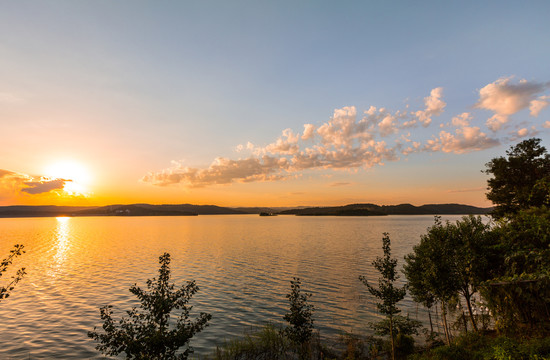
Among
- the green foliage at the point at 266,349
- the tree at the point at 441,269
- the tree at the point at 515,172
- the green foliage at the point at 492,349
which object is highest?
the tree at the point at 515,172

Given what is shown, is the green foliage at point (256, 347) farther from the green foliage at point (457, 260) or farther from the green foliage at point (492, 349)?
the green foliage at point (457, 260)

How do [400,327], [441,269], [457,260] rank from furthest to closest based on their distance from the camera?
[400,327], [457,260], [441,269]

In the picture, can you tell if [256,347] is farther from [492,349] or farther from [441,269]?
[441,269]

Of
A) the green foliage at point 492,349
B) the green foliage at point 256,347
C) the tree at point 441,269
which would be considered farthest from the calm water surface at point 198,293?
the green foliage at point 492,349

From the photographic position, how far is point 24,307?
38250 mm

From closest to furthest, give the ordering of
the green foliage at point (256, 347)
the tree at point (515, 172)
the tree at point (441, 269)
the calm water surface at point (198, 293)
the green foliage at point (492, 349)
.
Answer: the green foliage at point (492, 349) → the green foliage at point (256, 347) → the tree at point (441, 269) → the calm water surface at point (198, 293) → the tree at point (515, 172)

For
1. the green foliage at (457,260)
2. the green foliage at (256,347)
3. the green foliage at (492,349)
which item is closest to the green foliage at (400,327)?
the green foliage at (457,260)

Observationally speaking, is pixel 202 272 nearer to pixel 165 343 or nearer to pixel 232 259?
pixel 232 259

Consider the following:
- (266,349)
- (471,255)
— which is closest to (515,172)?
(471,255)

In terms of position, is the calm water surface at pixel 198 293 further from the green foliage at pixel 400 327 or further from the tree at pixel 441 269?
the tree at pixel 441 269

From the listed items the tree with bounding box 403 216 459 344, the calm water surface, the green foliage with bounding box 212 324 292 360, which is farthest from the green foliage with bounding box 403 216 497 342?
the green foliage with bounding box 212 324 292 360

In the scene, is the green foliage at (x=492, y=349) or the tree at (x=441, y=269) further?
the tree at (x=441, y=269)

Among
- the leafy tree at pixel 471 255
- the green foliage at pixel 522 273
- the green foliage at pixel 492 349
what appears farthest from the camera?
the leafy tree at pixel 471 255

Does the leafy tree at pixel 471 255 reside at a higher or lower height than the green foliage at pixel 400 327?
higher
